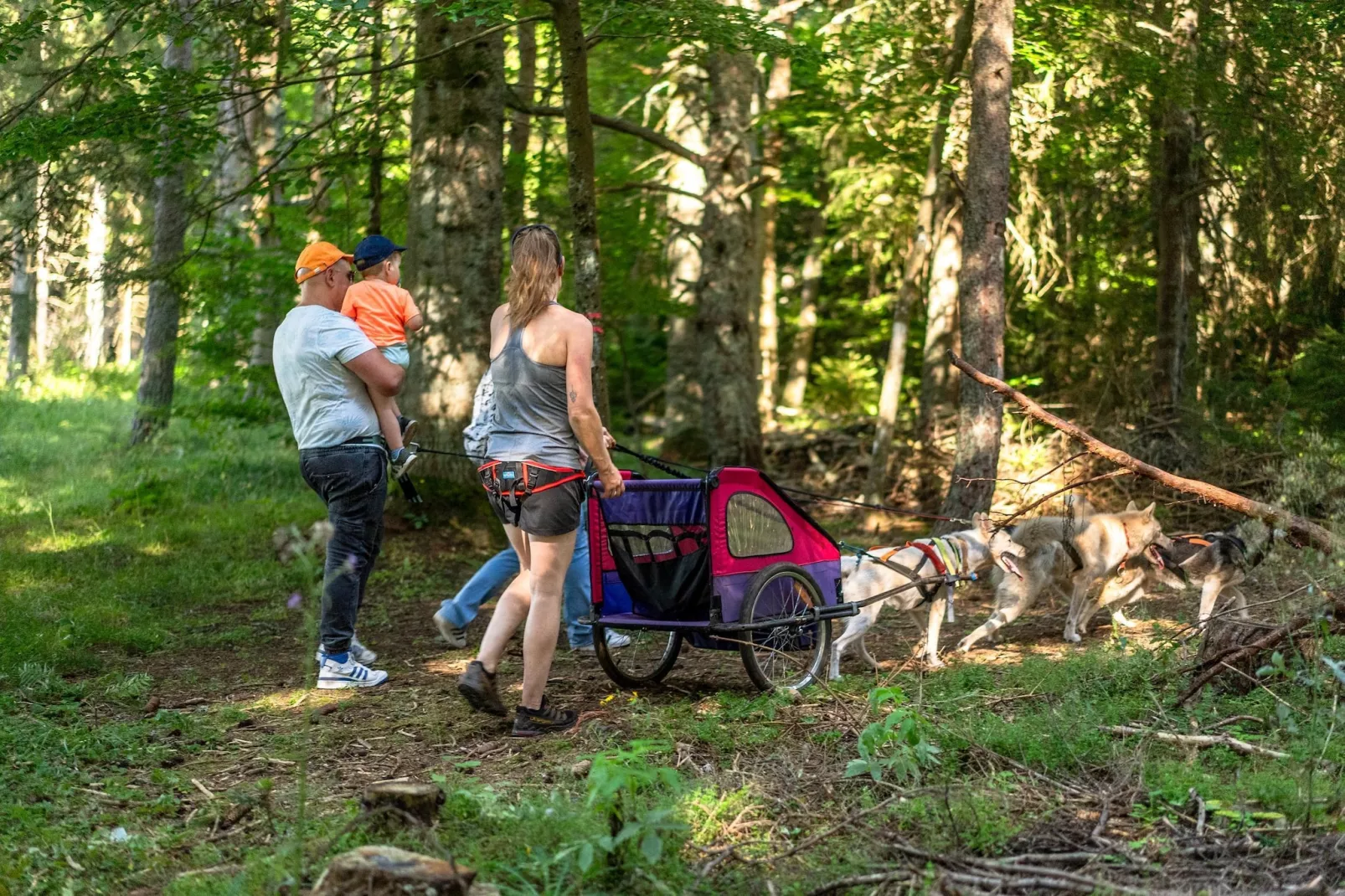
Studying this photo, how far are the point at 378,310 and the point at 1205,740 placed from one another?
485 centimetres

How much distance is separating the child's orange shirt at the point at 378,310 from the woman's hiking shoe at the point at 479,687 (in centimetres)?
220

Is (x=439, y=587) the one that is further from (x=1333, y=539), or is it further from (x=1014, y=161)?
(x=1014, y=161)

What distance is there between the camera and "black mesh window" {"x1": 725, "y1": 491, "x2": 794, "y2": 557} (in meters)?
6.16

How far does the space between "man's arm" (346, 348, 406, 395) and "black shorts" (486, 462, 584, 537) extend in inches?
53.9

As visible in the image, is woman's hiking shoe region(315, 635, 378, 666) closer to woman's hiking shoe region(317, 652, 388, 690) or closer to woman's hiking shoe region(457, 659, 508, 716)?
woman's hiking shoe region(317, 652, 388, 690)

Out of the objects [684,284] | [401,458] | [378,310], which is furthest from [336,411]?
[684,284]

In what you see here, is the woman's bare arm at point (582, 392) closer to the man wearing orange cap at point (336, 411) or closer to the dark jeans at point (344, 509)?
the man wearing orange cap at point (336, 411)

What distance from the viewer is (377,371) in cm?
654

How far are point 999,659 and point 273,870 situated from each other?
16.2 feet

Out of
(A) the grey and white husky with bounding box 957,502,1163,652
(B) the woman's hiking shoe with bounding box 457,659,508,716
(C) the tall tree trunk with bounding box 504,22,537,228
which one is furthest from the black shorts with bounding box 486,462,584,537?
(C) the tall tree trunk with bounding box 504,22,537,228

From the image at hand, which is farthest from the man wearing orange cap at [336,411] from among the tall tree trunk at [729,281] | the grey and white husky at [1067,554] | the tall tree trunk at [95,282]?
the tall tree trunk at [729,281]

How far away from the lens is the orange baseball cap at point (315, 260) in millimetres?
6520

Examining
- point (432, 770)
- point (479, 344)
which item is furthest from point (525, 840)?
point (479, 344)

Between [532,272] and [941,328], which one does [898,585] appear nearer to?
[532,272]
